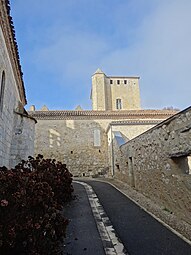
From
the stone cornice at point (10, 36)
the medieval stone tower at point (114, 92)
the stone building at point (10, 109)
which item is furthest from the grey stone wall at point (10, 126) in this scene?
the medieval stone tower at point (114, 92)

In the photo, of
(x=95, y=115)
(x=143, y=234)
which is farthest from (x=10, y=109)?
(x=95, y=115)

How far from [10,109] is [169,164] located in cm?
594

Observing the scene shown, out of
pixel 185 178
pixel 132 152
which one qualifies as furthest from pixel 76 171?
pixel 185 178

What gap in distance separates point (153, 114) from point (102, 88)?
1313 centimetres

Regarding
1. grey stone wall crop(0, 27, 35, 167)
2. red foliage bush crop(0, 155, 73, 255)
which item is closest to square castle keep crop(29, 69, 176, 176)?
grey stone wall crop(0, 27, 35, 167)

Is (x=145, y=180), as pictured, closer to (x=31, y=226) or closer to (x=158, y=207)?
(x=158, y=207)

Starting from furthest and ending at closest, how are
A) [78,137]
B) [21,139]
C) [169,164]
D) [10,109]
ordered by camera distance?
[78,137] < [21,139] < [10,109] < [169,164]

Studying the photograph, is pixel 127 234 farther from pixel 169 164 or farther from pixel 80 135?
pixel 80 135

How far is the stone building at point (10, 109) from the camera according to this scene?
5926 mm

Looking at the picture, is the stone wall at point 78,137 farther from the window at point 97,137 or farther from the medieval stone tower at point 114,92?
the medieval stone tower at point 114,92

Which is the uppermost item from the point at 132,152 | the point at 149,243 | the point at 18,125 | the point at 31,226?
the point at 18,125

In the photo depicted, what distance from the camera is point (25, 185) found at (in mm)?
3164

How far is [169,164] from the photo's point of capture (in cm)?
567

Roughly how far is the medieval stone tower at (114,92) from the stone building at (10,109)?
22393 mm
